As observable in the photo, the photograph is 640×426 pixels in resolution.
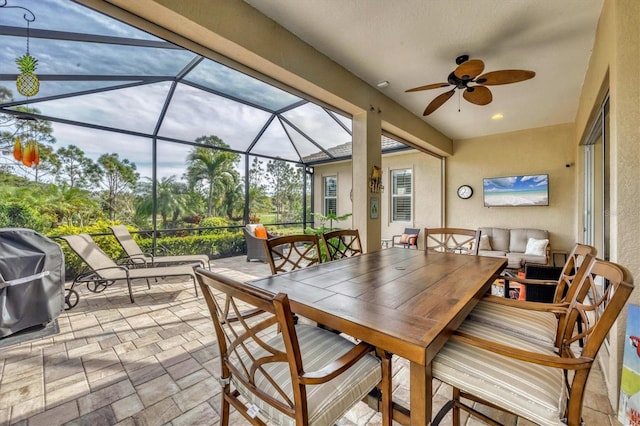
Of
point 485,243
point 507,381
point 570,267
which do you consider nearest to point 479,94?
point 570,267

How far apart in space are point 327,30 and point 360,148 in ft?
4.87

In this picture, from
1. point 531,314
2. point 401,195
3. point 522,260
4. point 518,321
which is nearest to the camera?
point 518,321

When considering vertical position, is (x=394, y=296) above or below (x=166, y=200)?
below

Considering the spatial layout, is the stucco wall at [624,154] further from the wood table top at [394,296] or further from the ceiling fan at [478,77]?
the wood table top at [394,296]

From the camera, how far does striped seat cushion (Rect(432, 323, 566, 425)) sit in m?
0.98

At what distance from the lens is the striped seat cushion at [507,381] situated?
3.21 feet

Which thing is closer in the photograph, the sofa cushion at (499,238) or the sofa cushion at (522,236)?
the sofa cushion at (522,236)

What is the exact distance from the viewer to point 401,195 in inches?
295

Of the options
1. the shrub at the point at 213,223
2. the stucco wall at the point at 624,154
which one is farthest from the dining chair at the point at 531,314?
the shrub at the point at 213,223

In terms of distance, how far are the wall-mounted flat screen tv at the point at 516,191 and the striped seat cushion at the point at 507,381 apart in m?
5.45

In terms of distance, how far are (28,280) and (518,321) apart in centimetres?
375

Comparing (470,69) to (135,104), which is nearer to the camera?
(470,69)

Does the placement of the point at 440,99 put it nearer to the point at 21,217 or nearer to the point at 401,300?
the point at 401,300

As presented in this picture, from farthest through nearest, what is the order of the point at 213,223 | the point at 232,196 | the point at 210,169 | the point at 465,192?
1. the point at 232,196
2. the point at 210,169
3. the point at 213,223
4. the point at 465,192
